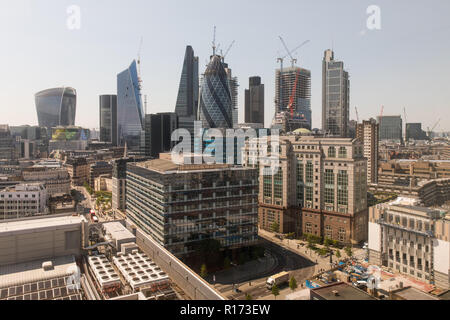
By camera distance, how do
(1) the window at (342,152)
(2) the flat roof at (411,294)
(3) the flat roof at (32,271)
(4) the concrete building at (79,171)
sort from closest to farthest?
(2) the flat roof at (411,294), (3) the flat roof at (32,271), (1) the window at (342,152), (4) the concrete building at (79,171)

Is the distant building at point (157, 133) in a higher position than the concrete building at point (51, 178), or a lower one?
higher

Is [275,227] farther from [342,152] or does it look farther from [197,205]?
[197,205]

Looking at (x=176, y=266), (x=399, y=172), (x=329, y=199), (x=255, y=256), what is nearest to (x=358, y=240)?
(x=329, y=199)

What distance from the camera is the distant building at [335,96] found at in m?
99.4

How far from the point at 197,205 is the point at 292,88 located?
103 m

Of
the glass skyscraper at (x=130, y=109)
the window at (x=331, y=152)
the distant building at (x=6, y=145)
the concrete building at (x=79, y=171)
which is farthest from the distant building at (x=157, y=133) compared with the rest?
the window at (x=331, y=152)

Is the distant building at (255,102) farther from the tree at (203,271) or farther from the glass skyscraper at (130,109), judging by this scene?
the tree at (203,271)

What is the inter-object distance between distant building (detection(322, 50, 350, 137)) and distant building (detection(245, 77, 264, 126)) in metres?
31.7

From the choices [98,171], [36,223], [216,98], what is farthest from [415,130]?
[98,171]

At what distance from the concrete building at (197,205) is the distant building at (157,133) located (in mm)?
58662

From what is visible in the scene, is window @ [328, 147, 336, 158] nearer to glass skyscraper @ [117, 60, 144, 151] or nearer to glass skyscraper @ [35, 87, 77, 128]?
glass skyscraper @ [117, 60, 144, 151]

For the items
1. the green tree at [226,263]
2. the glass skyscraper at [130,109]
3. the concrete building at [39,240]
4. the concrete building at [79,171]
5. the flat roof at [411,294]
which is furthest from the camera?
the glass skyscraper at [130,109]
